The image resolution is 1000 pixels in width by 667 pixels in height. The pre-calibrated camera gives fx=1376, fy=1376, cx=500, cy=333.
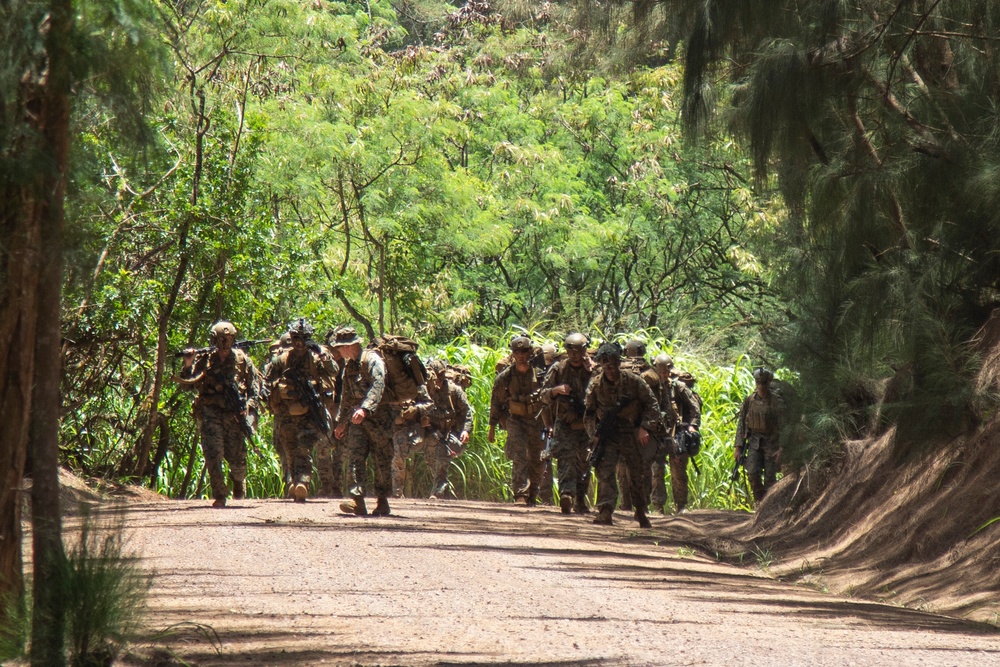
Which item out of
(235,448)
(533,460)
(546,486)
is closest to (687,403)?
(533,460)

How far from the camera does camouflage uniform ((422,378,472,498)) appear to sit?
19391mm

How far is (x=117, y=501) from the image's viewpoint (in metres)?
5.96

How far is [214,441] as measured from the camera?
Answer: 14.9 meters

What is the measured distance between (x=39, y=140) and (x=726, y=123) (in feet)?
23.0

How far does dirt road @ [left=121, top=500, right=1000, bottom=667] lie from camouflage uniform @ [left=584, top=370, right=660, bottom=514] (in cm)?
146

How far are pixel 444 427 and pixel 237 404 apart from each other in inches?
202

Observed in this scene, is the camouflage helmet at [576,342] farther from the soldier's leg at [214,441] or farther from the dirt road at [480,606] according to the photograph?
the soldier's leg at [214,441]

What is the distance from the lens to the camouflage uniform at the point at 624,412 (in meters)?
14.5

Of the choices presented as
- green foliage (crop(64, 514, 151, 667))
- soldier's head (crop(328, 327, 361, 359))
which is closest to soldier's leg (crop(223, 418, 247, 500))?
soldier's head (crop(328, 327, 361, 359))

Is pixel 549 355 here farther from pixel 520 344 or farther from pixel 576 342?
pixel 576 342

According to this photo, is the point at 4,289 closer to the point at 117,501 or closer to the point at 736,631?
the point at 117,501

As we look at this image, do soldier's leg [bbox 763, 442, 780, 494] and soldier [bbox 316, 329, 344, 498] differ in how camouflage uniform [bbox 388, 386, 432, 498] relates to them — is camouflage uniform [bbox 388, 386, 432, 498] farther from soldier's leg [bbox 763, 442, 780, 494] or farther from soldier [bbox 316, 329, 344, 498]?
soldier's leg [bbox 763, 442, 780, 494]

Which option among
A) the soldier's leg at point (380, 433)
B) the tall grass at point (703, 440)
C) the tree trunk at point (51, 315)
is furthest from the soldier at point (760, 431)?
the tree trunk at point (51, 315)

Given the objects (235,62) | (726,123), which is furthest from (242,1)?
(726,123)
